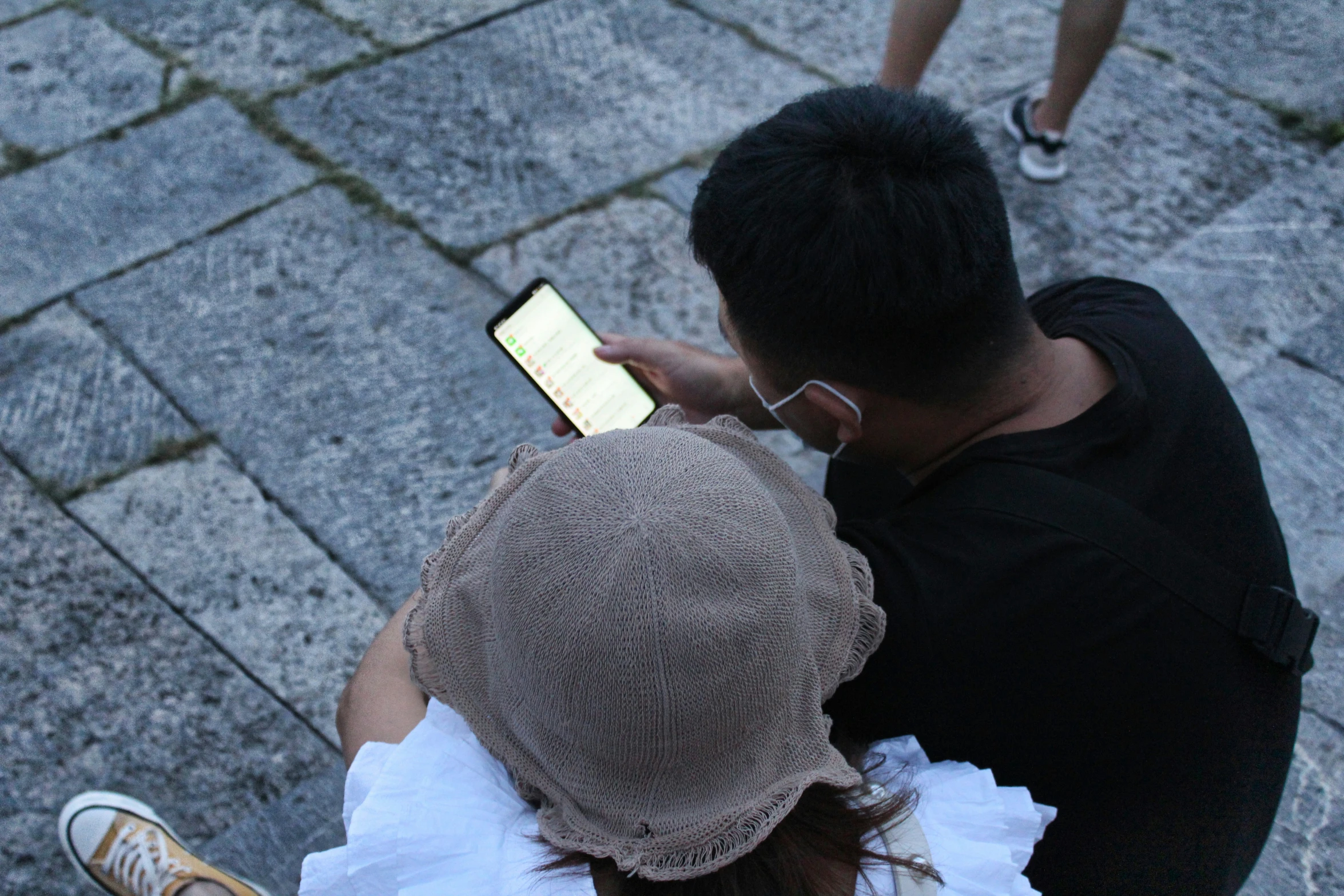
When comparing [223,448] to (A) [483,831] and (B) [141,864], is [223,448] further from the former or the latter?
(A) [483,831]

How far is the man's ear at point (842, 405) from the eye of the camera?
4.80ft

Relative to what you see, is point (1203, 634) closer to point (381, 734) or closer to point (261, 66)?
point (381, 734)

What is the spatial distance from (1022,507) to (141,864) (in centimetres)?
165

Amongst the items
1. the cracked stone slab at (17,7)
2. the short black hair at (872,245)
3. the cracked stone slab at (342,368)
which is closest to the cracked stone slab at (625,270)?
the cracked stone slab at (342,368)

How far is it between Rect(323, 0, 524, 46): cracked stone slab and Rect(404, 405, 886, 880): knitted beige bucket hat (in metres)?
3.20

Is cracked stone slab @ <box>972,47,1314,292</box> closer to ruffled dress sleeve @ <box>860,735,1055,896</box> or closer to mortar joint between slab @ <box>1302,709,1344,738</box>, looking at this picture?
mortar joint between slab @ <box>1302,709,1344,738</box>

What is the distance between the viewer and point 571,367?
200 centimetres

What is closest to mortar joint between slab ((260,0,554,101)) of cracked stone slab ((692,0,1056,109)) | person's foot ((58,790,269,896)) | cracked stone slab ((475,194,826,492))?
cracked stone slab ((692,0,1056,109))

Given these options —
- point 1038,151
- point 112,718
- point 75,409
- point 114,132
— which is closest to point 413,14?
point 114,132

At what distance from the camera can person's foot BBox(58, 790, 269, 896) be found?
1.93 meters

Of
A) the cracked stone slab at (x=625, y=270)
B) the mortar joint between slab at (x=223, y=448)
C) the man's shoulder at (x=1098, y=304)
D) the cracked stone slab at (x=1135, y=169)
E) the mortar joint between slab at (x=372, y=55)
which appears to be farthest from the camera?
the mortar joint between slab at (x=372, y=55)

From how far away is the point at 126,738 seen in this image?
2.17m

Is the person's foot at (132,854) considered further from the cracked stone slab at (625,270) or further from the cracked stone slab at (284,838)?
the cracked stone slab at (625,270)

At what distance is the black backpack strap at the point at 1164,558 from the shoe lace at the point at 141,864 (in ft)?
5.17
